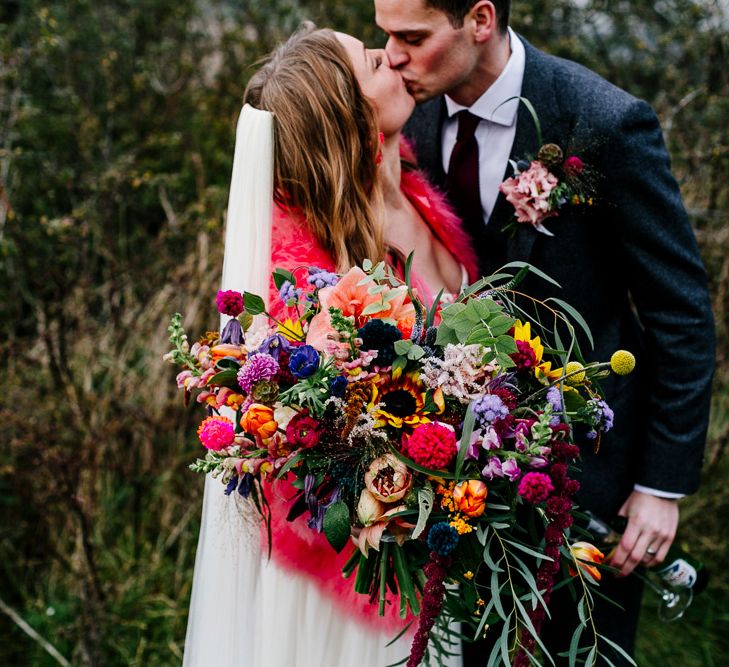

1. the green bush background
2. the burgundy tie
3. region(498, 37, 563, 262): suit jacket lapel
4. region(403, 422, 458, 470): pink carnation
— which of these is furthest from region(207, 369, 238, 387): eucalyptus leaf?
the green bush background

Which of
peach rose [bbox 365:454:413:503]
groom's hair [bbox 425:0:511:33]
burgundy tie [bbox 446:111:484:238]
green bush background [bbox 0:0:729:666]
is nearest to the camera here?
peach rose [bbox 365:454:413:503]

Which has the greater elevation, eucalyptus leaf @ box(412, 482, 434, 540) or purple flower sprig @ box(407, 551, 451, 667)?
eucalyptus leaf @ box(412, 482, 434, 540)

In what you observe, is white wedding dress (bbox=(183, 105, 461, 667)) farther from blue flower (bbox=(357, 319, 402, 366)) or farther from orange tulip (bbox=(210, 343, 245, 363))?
blue flower (bbox=(357, 319, 402, 366))

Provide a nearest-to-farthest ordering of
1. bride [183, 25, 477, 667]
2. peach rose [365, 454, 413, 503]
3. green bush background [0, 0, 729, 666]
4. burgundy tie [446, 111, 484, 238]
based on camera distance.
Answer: peach rose [365, 454, 413, 503]
bride [183, 25, 477, 667]
burgundy tie [446, 111, 484, 238]
green bush background [0, 0, 729, 666]

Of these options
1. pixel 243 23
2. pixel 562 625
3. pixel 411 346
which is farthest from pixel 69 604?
pixel 243 23

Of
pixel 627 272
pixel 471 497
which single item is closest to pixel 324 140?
pixel 627 272

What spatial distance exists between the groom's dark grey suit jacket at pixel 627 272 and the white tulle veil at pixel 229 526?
0.76 metres

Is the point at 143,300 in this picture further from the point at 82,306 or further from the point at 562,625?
the point at 562,625

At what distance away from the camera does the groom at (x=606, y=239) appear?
7.26 ft

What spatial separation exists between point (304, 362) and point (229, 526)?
0.69 meters

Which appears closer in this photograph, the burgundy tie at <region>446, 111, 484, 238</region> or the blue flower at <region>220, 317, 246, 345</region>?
the blue flower at <region>220, 317, 246, 345</region>

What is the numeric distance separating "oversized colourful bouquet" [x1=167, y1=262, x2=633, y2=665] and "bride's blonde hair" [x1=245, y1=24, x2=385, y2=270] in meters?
0.57

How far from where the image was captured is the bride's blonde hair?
2.21 metres

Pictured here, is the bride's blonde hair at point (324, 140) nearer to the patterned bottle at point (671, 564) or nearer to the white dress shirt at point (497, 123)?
the white dress shirt at point (497, 123)
